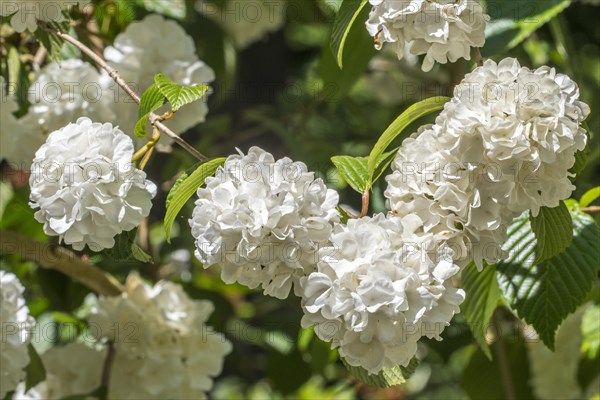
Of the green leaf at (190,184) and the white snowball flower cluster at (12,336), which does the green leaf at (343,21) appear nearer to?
the green leaf at (190,184)

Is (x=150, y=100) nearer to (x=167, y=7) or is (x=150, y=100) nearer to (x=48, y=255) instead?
(x=48, y=255)

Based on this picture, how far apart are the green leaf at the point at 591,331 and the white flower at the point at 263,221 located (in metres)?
0.77

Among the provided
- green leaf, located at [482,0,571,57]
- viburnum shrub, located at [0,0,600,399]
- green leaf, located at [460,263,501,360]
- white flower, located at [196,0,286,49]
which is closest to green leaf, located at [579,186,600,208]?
viburnum shrub, located at [0,0,600,399]

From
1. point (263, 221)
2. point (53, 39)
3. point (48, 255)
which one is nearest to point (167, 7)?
point (53, 39)

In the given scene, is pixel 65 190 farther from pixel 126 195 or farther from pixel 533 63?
pixel 533 63

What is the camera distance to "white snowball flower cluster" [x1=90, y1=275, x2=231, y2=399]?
53.3 inches

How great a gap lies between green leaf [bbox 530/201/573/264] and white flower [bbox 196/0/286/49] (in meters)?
1.06

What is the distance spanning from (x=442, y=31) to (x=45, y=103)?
65 centimetres

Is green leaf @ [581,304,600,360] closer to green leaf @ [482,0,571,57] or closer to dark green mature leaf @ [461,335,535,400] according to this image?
dark green mature leaf @ [461,335,535,400]

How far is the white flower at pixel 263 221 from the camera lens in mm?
844

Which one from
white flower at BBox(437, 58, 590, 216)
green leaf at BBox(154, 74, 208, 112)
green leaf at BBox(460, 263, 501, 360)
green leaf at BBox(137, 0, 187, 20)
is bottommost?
green leaf at BBox(460, 263, 501, 360)

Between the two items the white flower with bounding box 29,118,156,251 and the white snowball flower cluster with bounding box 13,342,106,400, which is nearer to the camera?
the white flower with bounding box 29,118,156,251

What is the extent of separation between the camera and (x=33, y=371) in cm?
129

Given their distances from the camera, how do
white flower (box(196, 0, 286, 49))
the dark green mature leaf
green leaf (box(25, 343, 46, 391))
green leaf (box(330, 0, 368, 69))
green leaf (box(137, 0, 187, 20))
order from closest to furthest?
1. green leaf (box(330, 0, 368, 69))
2. green leaf (box(25, 343, 46, 391))
3. green leaf (box(137, 0, 187, 20))
4. the dark green mature leaf
5. white flower (box(196, 0, 286, 49))
